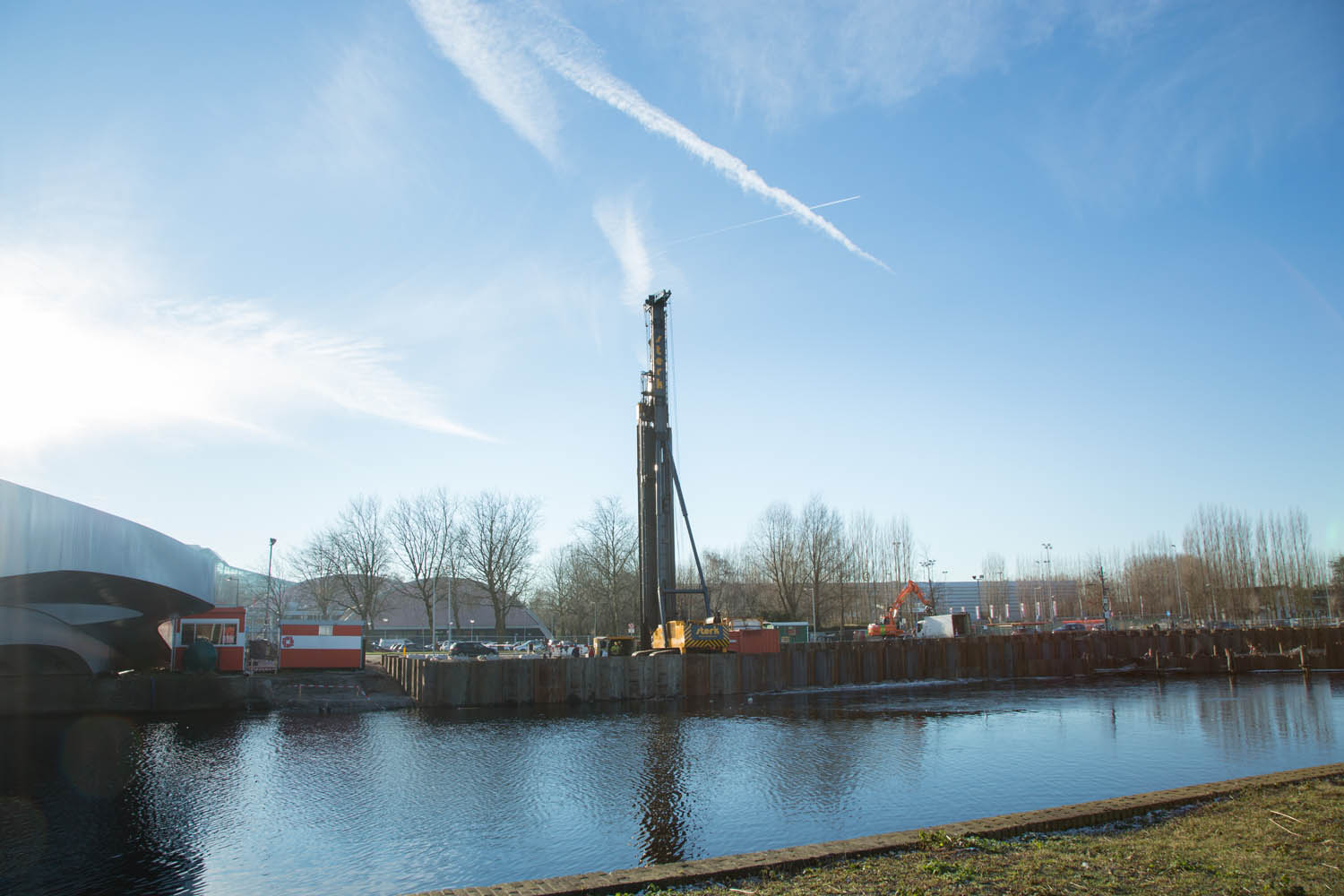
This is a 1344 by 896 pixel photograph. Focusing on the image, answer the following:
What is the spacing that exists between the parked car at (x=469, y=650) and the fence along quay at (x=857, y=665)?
1067 centimetres

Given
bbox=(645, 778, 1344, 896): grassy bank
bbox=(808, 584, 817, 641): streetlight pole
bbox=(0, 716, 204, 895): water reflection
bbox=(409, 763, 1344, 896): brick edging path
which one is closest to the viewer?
bbox=(645, 778, 1344, 896): grassy bank

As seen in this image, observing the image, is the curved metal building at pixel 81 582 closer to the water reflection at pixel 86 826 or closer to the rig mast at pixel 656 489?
the water reflection at pixel 86 826

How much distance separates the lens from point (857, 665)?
4462cm

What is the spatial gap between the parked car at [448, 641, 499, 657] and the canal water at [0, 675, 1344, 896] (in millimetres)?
25354

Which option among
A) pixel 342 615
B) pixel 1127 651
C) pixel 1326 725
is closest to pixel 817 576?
pixel 1127 651

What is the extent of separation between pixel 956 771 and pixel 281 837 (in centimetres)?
1518

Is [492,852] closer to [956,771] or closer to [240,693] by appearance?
[956,771]

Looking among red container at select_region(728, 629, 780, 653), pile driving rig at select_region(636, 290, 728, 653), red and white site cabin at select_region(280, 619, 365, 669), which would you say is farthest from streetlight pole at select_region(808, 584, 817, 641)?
red and white site cabin at select_region(280, 619, 365, 669)

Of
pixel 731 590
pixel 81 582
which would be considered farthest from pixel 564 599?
pixel 81 582

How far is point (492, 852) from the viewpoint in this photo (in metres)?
14.7

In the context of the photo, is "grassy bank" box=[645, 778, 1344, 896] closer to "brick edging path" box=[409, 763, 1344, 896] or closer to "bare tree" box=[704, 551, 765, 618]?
"brick edging path" box=[409, 763, 1344, 896]

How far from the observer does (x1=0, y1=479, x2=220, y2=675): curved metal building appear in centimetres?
2142

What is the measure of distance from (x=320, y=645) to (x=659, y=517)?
63.6 feet

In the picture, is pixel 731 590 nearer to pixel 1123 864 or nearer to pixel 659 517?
pixel 659 517
